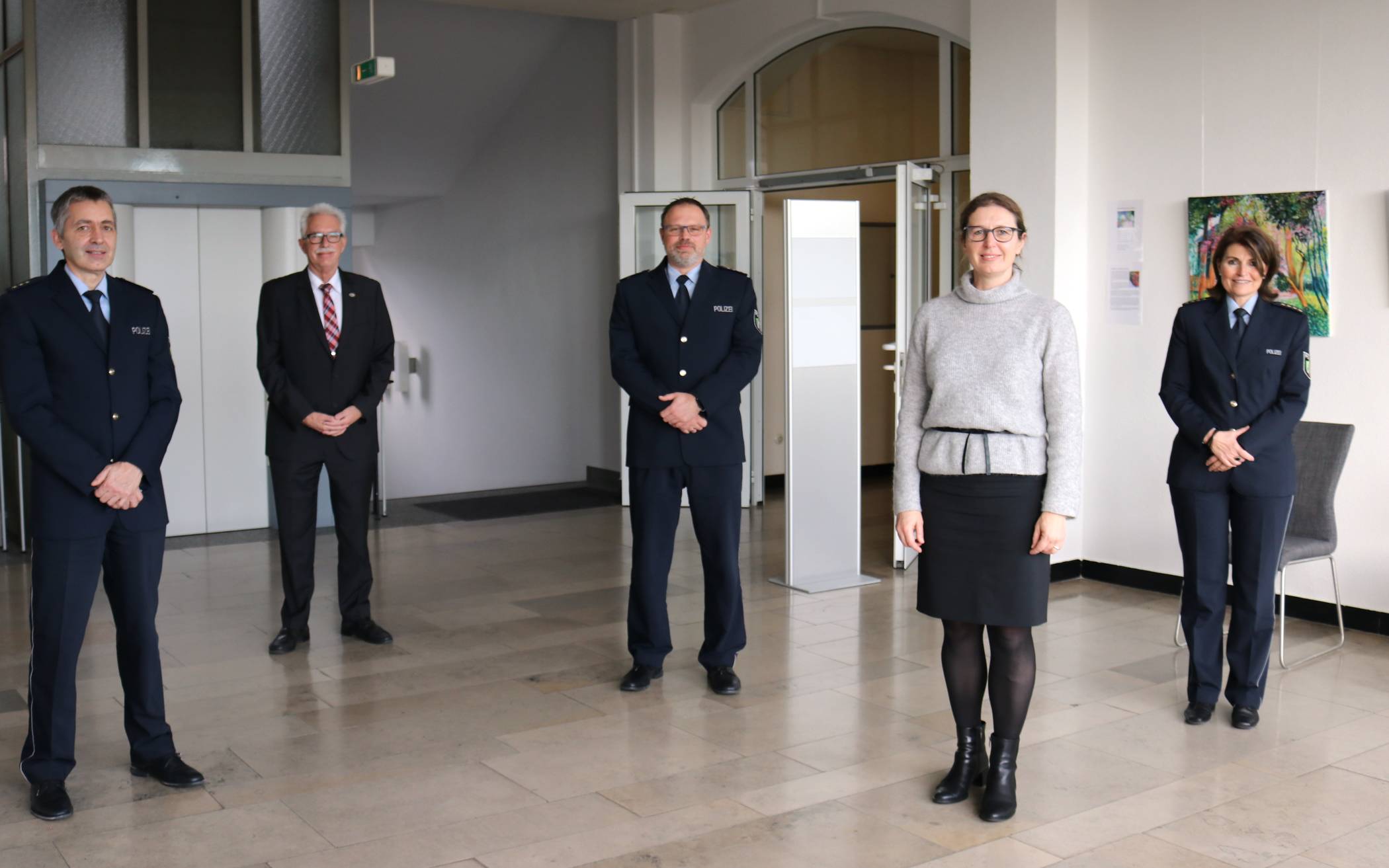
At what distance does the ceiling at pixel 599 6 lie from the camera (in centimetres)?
917

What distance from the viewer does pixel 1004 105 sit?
709cm

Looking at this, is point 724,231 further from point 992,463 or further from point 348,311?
point 992,463

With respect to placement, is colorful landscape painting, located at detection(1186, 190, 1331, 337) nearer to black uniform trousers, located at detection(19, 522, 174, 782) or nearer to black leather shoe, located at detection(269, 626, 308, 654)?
black leather shoe, located at detection(269, 626, 308, 654)

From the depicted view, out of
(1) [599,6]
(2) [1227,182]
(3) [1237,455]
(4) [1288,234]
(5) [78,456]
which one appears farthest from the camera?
(1) [599,6]

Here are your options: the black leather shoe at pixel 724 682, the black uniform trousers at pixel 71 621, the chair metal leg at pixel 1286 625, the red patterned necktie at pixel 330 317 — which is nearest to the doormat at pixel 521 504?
the red patterned necktie at pixel 330 317

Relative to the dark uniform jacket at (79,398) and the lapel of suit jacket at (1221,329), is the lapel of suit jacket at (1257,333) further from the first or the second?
the dark uniform jacket at (79,398)

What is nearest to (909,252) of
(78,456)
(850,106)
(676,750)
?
(850,106)

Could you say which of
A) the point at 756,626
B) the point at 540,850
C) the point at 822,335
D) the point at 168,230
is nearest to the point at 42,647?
the point at 540,850

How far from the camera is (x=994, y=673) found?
3738 mm

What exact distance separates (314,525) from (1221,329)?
A: 3561mm

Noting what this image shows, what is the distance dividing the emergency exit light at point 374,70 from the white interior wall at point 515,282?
8.45ft

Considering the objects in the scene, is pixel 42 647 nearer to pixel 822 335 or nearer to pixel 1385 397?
pixel 822 335

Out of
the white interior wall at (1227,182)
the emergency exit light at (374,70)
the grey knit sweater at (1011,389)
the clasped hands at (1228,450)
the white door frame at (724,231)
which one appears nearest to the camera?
the grey knit sweater at (1011,389)

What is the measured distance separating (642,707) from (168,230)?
17.0ft
